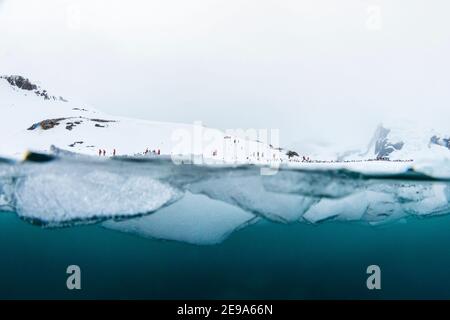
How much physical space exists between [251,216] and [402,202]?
7.67 m

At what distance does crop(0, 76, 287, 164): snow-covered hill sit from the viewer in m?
21.0

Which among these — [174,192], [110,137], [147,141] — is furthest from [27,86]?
[174,192]

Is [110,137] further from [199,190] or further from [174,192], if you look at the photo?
[174,192]

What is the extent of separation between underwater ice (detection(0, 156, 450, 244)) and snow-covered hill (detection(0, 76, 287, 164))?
11.2 feet

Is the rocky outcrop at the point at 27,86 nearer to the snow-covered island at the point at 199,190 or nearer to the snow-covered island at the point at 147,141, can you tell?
the snow-covered island at the point at 147,141

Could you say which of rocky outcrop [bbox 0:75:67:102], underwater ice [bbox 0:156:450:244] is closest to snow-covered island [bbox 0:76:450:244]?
underwater ice [bbox 0:156:450:244]

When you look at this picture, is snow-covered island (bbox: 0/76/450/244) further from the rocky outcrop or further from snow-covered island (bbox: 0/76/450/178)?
the rocky outcrop

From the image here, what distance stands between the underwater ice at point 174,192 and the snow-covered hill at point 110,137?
3399 mm

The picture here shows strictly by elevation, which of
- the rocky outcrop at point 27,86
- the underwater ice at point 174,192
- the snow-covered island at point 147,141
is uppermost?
the rocky outcrop at point 27,86

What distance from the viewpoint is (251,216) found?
14.6m

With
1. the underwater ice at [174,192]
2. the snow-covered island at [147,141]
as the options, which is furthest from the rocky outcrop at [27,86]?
the underwater ice at [174,192]

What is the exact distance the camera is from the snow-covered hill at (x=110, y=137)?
825 inches
